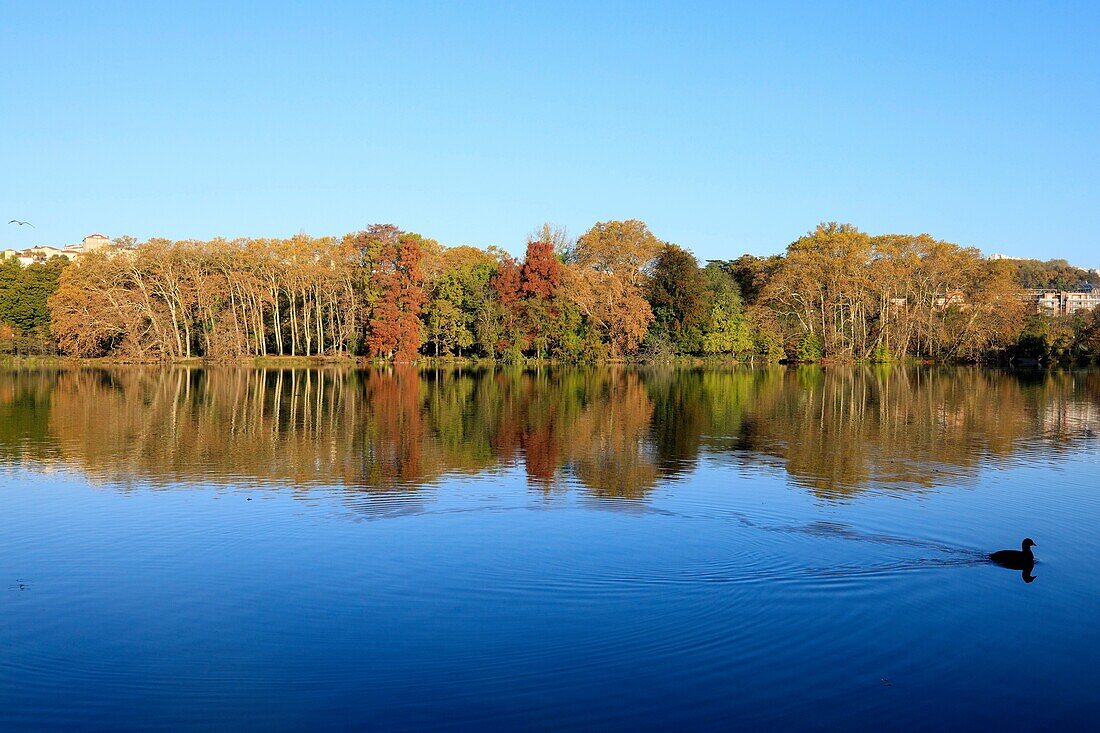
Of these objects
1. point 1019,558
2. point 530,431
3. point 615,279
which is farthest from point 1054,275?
point 1019,558

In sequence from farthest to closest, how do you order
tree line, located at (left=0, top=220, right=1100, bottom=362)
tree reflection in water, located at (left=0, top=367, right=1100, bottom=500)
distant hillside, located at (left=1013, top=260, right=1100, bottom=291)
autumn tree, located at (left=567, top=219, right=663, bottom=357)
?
distant hillside, located at (left=1013, top=260, right=1100, bottom=291) → autumn tree, located at (left=567, top=219, right=663, bottom=357) → tree line, located at (left=0, top=220, right=1100, bottom=362) → tree reflection in water, located at (left=0, top=367, right=1100, bottom=500)

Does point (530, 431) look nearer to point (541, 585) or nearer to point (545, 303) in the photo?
point (541, 585)

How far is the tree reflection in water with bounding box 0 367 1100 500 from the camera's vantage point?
52.5ft


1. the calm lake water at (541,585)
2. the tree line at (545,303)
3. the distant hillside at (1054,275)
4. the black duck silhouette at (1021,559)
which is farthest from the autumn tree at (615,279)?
the distant hillside at (1054,275)

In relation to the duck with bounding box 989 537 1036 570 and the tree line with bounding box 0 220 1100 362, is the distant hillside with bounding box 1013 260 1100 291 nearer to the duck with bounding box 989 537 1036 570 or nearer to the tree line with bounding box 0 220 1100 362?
the tree line with bounding box 0 220 1100 362

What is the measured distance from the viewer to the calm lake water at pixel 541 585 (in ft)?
21.3

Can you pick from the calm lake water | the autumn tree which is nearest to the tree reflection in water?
the calm lake water

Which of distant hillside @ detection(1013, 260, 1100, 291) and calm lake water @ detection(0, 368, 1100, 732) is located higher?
distant hillside @ detection(1013, 260, 1100, 291)

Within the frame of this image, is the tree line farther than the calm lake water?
Yes

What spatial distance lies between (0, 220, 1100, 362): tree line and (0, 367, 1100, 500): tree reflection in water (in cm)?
2098

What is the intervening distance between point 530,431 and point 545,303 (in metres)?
43.1

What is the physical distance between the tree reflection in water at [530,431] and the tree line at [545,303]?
68.8 ft

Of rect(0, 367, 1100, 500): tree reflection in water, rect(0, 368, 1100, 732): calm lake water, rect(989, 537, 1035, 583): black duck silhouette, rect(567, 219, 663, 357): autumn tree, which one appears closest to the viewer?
rect(0, 368, 1100, 732): calm lake water

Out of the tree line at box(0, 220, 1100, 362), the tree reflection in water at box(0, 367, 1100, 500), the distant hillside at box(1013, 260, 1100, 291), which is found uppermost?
the distant hillside at box(1013, 260, 1100, 291)
